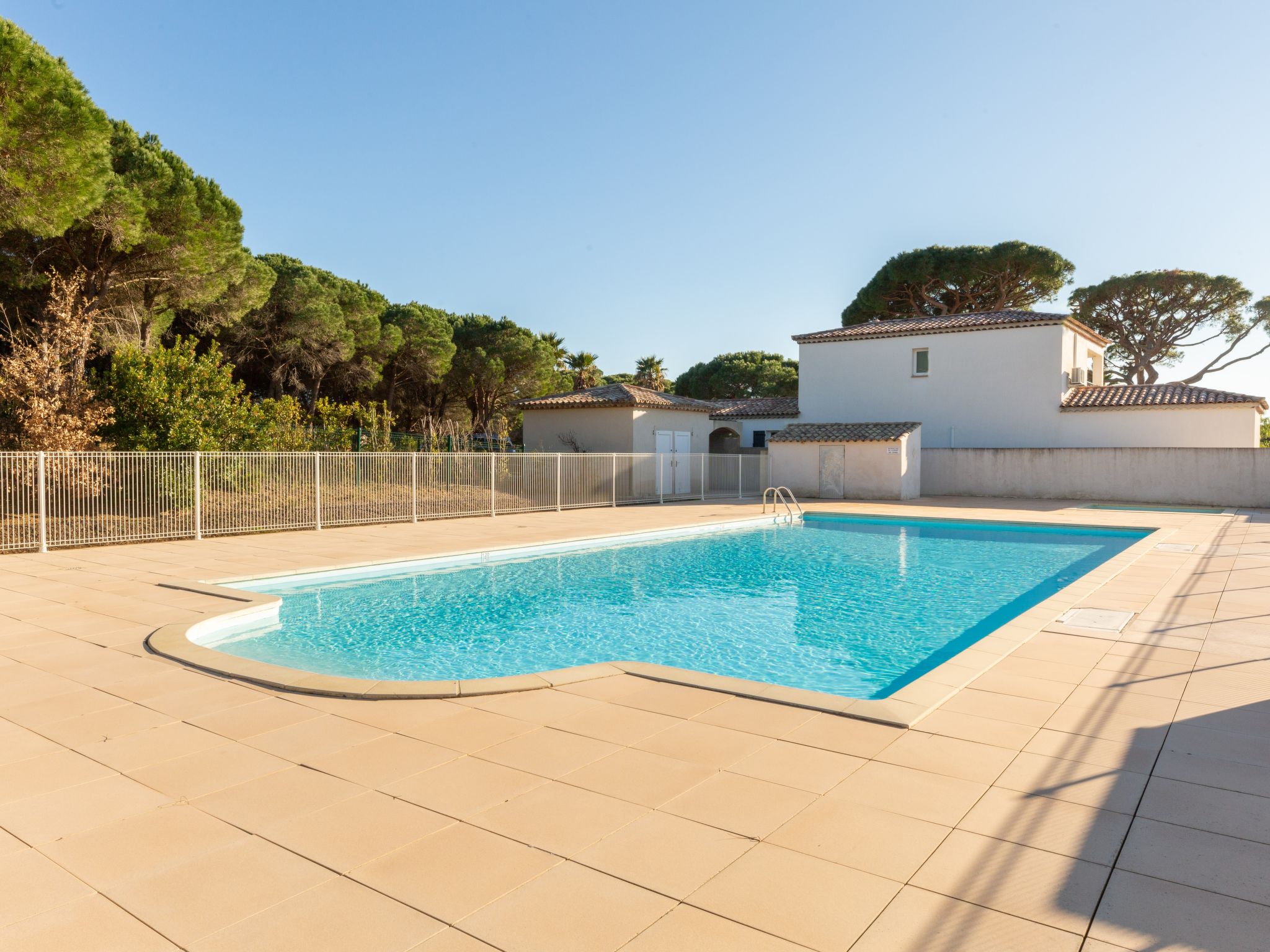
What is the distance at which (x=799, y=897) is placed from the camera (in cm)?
256

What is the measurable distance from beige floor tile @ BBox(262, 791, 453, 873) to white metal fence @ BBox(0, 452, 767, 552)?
37.4ft

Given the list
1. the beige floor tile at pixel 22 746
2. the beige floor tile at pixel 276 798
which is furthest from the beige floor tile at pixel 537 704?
the beige floor tile at pixel 22 746

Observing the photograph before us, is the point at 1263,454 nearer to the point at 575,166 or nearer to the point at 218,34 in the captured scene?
the point at 575,166

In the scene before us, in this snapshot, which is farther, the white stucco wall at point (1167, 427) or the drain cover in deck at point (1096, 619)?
the white stucco wall at point (1167, 427)

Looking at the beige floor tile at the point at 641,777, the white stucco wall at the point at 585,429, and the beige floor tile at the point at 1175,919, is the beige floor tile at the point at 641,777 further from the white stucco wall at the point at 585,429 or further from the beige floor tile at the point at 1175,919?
the white stucco wall at the point at 585,429

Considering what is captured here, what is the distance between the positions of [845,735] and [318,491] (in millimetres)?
13352

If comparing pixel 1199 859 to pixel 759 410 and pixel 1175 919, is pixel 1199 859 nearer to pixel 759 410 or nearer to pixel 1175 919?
pixel 1175 919

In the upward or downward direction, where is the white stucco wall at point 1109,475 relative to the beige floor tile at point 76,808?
upward

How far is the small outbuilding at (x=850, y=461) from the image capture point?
23469 mm

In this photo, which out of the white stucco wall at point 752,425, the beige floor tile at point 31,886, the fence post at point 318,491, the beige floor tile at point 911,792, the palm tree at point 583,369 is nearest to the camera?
the beige floor tile at point 31,886

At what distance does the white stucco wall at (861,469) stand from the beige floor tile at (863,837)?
21248 mm

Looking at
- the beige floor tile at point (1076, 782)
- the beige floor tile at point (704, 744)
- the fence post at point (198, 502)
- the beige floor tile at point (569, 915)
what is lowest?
the beige floor tile at point (704, 744)

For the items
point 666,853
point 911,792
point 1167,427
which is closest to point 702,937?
point 666,853

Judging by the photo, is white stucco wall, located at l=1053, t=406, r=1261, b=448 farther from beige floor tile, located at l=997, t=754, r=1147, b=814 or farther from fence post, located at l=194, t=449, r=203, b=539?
beige floor tile, located at l=997, t=754, r=1147, b=814
